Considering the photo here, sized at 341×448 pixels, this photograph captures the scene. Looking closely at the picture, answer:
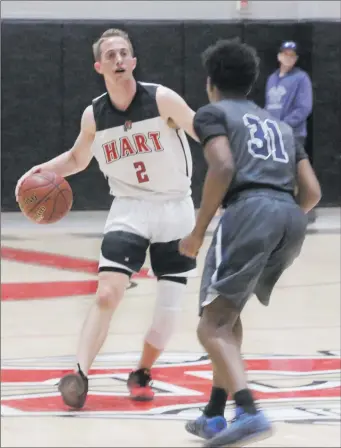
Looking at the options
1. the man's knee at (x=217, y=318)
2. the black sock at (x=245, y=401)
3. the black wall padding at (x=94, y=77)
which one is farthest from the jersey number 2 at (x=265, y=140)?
the black wall padding at (x=94, y=77)

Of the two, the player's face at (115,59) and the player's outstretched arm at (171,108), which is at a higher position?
the player's face at (115,59)

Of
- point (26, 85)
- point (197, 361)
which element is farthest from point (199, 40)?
point (197, 361)

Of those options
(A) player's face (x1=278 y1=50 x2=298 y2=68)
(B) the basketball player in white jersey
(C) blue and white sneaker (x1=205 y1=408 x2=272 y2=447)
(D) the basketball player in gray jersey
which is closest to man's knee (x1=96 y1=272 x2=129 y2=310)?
(B) the basketball player in white jersey

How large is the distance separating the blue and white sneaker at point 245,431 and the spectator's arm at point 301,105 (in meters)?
9.43

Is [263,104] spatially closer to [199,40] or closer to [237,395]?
[199,40]

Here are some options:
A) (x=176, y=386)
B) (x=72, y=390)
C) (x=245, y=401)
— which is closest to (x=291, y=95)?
(x=176, y=386)

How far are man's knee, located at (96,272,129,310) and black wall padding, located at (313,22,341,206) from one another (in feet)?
31.6

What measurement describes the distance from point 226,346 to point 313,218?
10.4 m

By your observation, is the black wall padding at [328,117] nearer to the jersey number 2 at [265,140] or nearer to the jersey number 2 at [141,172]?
the jersey number 2 at [141,172]

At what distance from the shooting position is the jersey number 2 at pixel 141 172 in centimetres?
564

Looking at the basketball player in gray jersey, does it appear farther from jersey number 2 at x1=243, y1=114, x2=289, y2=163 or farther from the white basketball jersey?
the white basketball jersey

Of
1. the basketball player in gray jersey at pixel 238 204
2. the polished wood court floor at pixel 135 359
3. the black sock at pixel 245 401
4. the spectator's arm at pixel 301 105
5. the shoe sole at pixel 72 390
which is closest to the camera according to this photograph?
the black sock at pixel 245 401

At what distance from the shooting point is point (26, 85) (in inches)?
572

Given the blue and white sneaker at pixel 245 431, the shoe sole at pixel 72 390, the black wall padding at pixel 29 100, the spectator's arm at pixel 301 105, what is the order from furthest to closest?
1. the black wall padding at pixel 29 100
2. the spectator's arm at pixel 301 105
3. the shoe sole at pixel 72 390
4. the blue and white sneaker at pixel 245 431
